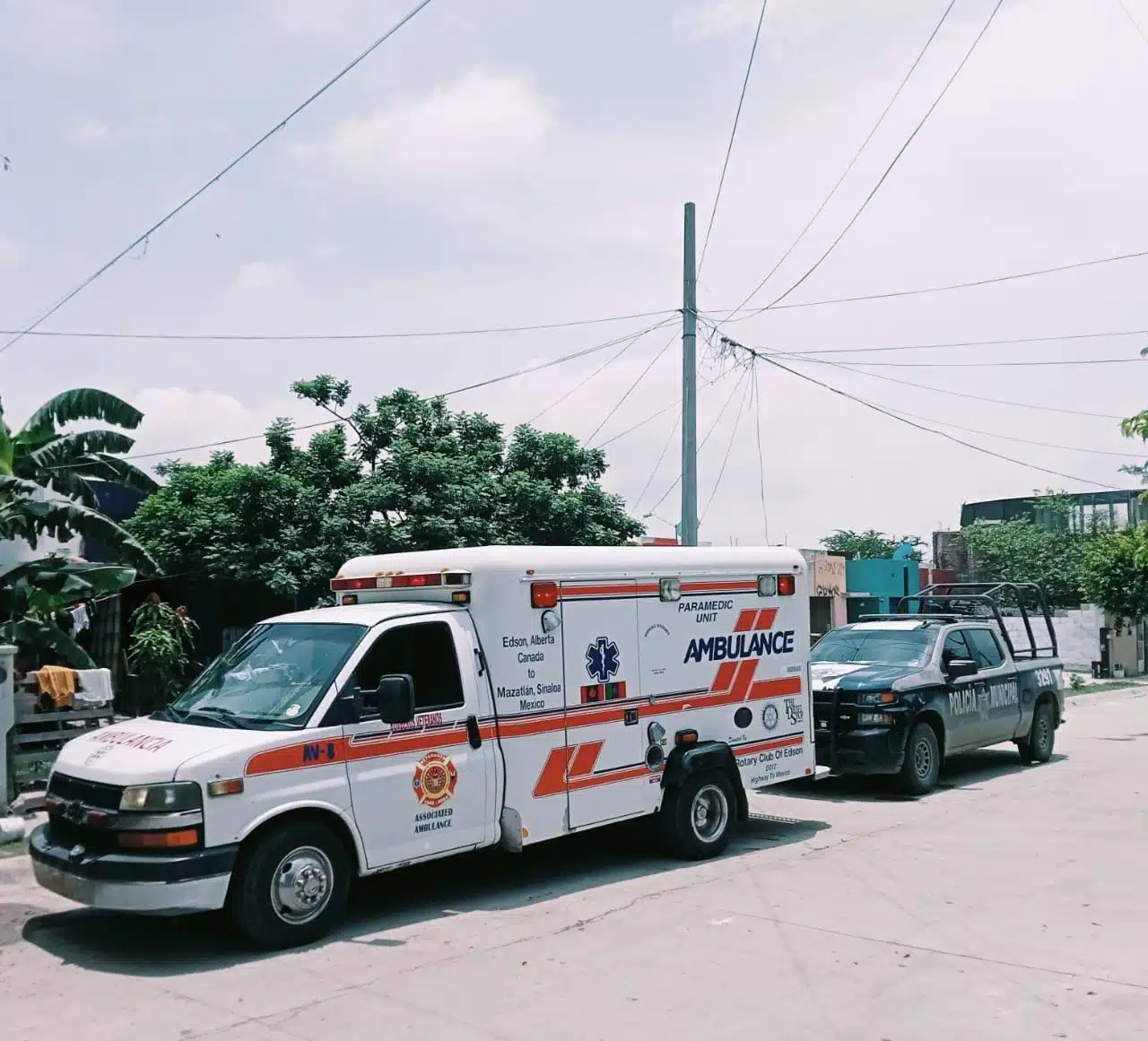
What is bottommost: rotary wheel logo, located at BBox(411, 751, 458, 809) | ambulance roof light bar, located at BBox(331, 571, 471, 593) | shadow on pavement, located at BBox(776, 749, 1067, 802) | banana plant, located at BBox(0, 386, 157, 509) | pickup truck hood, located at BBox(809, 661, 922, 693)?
shadow on pavement, located at BBox(776, 749, 1067, 802)

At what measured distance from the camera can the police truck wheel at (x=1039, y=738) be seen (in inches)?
597

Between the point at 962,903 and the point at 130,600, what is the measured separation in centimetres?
1690

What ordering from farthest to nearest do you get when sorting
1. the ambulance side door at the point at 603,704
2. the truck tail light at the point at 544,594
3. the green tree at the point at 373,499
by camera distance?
the green tree at the point at 373,499
the ambulance side door at the point at 603,704
the truck tail light at the point at 544,594

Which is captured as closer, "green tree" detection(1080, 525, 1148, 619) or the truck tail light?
the truck tail light

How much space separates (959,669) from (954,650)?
0.63 metres

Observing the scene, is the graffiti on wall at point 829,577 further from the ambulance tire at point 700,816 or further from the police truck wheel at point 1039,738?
the ambulance tire at point 700,816

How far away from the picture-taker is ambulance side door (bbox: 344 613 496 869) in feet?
25.4

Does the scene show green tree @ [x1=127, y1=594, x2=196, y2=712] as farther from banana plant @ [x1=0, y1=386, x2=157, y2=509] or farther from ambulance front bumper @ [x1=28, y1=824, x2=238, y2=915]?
ambulance front bumper @ [x1=28, y1=824, x2=238, y2=915]

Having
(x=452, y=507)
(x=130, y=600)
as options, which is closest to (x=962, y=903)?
(x=452, y=507)

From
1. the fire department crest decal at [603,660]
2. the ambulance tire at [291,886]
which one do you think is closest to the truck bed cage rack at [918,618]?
the fire department crest decal at [603,660]

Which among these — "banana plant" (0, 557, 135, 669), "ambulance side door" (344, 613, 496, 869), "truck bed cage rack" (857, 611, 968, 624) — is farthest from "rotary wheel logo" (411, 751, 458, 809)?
"truck bed cage rack" (857, 611, 968, 624)

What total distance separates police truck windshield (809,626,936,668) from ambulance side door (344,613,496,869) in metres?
6.07

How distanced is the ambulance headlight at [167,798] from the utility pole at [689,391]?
9.77 metres

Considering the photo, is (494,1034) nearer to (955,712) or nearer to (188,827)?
(188,827)
